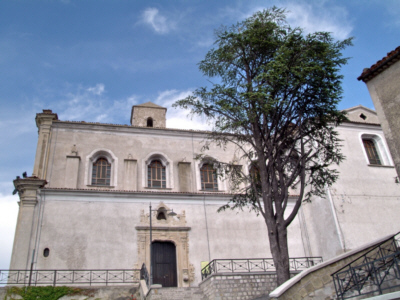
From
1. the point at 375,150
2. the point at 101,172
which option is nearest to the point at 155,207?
the point at 101,172

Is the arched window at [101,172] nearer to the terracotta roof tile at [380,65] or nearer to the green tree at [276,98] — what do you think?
the green tree at [276,98]

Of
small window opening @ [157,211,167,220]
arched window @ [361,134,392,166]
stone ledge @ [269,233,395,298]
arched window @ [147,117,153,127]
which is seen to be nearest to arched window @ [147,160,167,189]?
small window opening @ [157,211,167,220]

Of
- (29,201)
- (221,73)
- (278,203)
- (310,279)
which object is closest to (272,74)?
(221,73)

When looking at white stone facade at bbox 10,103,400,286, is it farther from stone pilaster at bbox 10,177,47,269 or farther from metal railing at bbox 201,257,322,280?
metal railing at bbox 201,257,322,280

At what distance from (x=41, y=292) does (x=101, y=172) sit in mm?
7214

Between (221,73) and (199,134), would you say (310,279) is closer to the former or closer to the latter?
(221,73)

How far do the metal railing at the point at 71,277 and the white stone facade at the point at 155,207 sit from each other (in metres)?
0.30

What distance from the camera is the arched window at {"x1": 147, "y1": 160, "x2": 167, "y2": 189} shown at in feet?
72.3

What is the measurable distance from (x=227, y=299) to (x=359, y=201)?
30.0 ft

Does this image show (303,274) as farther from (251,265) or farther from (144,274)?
(251,265)

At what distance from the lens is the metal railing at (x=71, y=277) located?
1698 centimetres

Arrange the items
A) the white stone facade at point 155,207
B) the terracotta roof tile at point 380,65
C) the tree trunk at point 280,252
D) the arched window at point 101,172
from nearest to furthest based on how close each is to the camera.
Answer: the tree trunk at point 280,252, the terracotta roof tile at point 380,65, the white stone facade at point 155,207, the arched window at point 101,172

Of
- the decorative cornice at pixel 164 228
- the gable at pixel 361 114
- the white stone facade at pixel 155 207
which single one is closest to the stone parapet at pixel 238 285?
the white stone facade at pixel 155 207

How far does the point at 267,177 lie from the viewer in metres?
13.4
